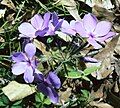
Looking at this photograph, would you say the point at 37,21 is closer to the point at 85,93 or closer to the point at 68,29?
the point at 68,29

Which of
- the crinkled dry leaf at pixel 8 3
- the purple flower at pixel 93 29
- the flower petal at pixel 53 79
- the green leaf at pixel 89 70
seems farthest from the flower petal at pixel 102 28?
the crinkled dry leaf at pixel 8 3

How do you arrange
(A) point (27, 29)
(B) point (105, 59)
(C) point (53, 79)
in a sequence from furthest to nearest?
1. (B) point (105, 59)
2. (A) point (27, 29)
3. (C) point (53, 79)

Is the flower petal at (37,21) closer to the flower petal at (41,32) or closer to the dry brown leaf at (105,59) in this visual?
the flower petal at (41,32)

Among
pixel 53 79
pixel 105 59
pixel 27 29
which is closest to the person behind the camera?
pixel 53 79

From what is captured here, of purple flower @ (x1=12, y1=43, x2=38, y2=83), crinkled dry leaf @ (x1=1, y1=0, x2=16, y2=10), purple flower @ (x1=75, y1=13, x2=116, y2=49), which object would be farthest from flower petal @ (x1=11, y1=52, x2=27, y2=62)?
crinkled dry leaf @ (x1=1, y1=0, x2=16, y2=10)

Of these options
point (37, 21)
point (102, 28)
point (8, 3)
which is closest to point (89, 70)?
point (102, 28)

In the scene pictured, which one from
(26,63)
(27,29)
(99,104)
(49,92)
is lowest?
(99,104)

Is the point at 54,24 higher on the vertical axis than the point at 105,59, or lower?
higher

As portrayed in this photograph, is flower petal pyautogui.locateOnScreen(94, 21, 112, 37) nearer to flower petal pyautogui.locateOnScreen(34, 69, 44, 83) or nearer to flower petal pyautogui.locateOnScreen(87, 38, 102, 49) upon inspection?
flower petal pyautogui.locateOnScreen(87, 38, 102, 49)
